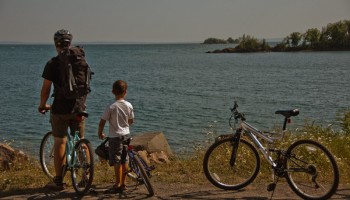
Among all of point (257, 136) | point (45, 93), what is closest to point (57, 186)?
point (45, 93)

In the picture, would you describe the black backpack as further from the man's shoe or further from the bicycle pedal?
the bicycle pedal

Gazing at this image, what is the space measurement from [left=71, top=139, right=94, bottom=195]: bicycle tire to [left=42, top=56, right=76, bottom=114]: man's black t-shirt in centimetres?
54

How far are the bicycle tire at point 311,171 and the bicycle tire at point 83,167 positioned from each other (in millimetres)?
2887

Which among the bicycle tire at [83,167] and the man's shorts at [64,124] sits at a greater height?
the man's shorts at [64,124]

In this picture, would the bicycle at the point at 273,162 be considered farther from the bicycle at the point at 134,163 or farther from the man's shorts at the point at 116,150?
the man's shorts at the point at 116,150

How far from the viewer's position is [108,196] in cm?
663

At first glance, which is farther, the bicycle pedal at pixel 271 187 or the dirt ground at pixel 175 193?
the dirt ground at pixel 175 193

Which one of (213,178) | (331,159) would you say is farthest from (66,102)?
(331,159)

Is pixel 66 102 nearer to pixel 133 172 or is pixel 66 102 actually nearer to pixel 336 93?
pixel 133 172

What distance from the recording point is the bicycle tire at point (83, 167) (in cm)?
646

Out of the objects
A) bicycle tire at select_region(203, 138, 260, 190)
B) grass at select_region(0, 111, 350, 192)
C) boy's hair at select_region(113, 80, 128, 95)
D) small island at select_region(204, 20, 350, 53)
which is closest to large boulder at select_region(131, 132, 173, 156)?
grass at select_region(0, 111, 350, 192)

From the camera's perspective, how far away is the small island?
152 m

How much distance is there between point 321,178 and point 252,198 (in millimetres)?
1045

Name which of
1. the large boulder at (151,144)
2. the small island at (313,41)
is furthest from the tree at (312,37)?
the large boulder at (151,144)
